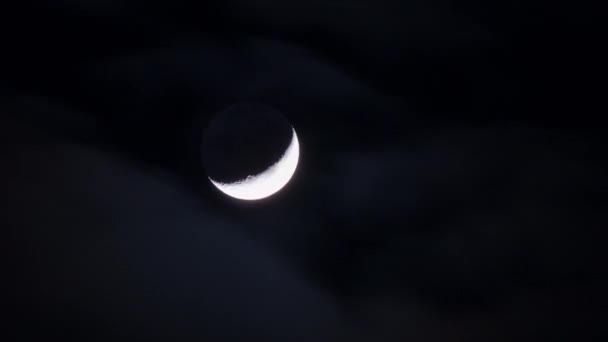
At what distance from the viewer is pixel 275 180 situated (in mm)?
6035

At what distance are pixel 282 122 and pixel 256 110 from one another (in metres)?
0.41

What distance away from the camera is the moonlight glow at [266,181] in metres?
5.77

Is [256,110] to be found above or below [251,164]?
above

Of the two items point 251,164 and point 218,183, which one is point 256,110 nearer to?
point 251,164

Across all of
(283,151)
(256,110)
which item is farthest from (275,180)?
(256,110)

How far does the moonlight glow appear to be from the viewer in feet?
18.9

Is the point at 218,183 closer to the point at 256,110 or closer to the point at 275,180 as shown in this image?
the point at 275,180

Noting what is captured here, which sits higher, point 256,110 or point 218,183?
point 256,110

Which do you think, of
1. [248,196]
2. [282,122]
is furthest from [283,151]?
[248,196]

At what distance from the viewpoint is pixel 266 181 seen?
5883mm

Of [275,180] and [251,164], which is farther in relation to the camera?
[275,180]

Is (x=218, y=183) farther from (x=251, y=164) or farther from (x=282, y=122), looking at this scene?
(x=282, y=122)

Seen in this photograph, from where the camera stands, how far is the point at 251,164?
17.9ft

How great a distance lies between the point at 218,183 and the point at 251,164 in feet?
2.59
